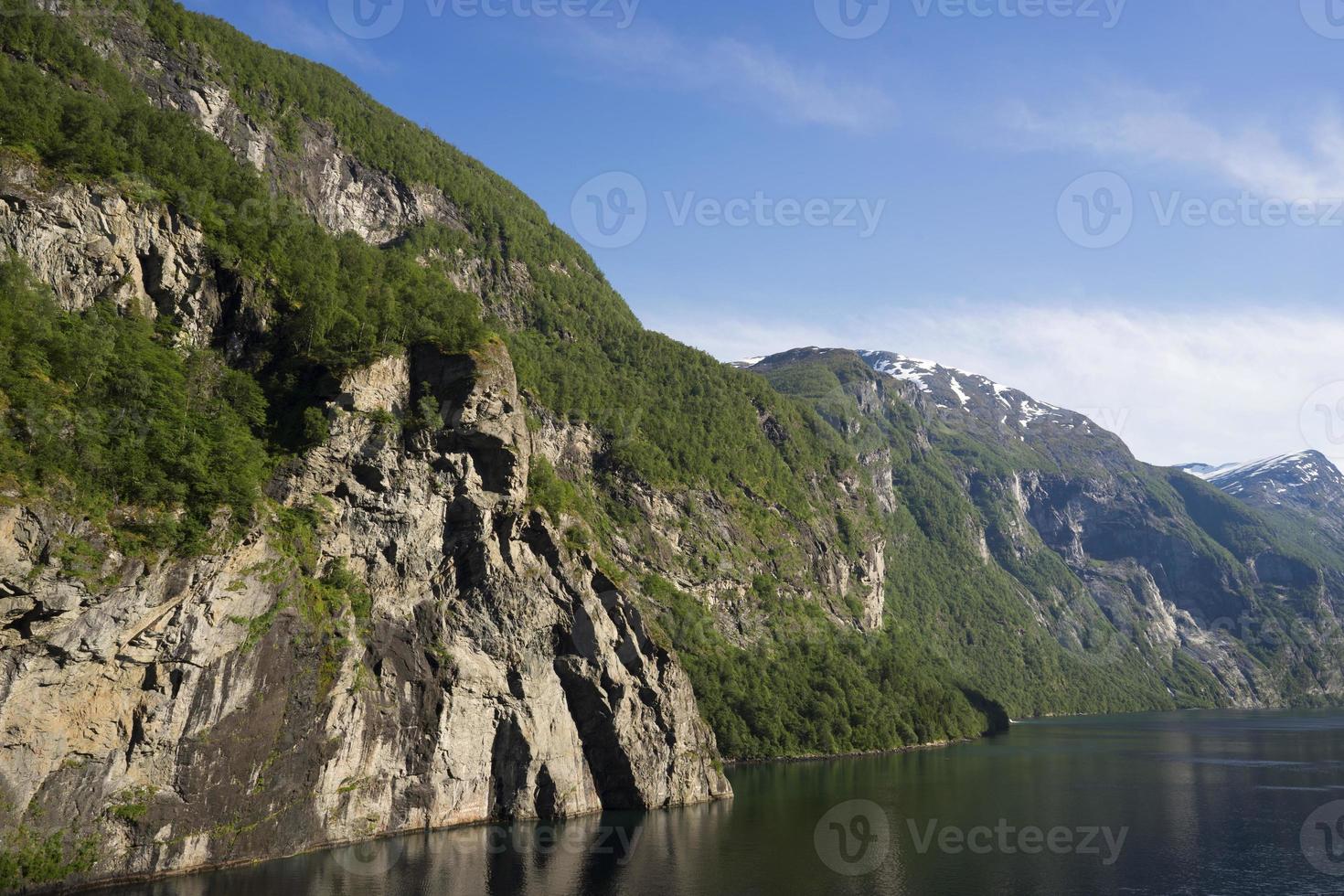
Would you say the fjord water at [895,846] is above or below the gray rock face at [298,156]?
below

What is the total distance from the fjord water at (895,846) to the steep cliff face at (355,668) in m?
3.13

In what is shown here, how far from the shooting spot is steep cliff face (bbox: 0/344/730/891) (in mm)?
44469

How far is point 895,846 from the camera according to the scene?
A: 6288 centimetres

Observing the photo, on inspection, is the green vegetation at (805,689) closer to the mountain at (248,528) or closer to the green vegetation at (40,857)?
the mountain at (248,528)

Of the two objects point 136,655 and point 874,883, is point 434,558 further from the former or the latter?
point 874,883

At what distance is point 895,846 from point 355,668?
127 ft

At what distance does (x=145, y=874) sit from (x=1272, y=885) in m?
63.2

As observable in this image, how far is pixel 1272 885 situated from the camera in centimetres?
5406

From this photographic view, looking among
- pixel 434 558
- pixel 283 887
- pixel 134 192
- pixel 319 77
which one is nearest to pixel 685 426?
pixel 319 77

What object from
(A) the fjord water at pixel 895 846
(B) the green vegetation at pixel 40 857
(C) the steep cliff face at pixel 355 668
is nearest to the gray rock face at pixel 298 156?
(C) the steep cliff face at pixel 355 668

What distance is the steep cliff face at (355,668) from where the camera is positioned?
4447 cm

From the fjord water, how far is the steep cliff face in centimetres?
313

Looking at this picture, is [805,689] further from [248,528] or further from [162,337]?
[162,337]

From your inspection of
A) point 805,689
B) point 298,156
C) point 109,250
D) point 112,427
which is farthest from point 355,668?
point 805,689
